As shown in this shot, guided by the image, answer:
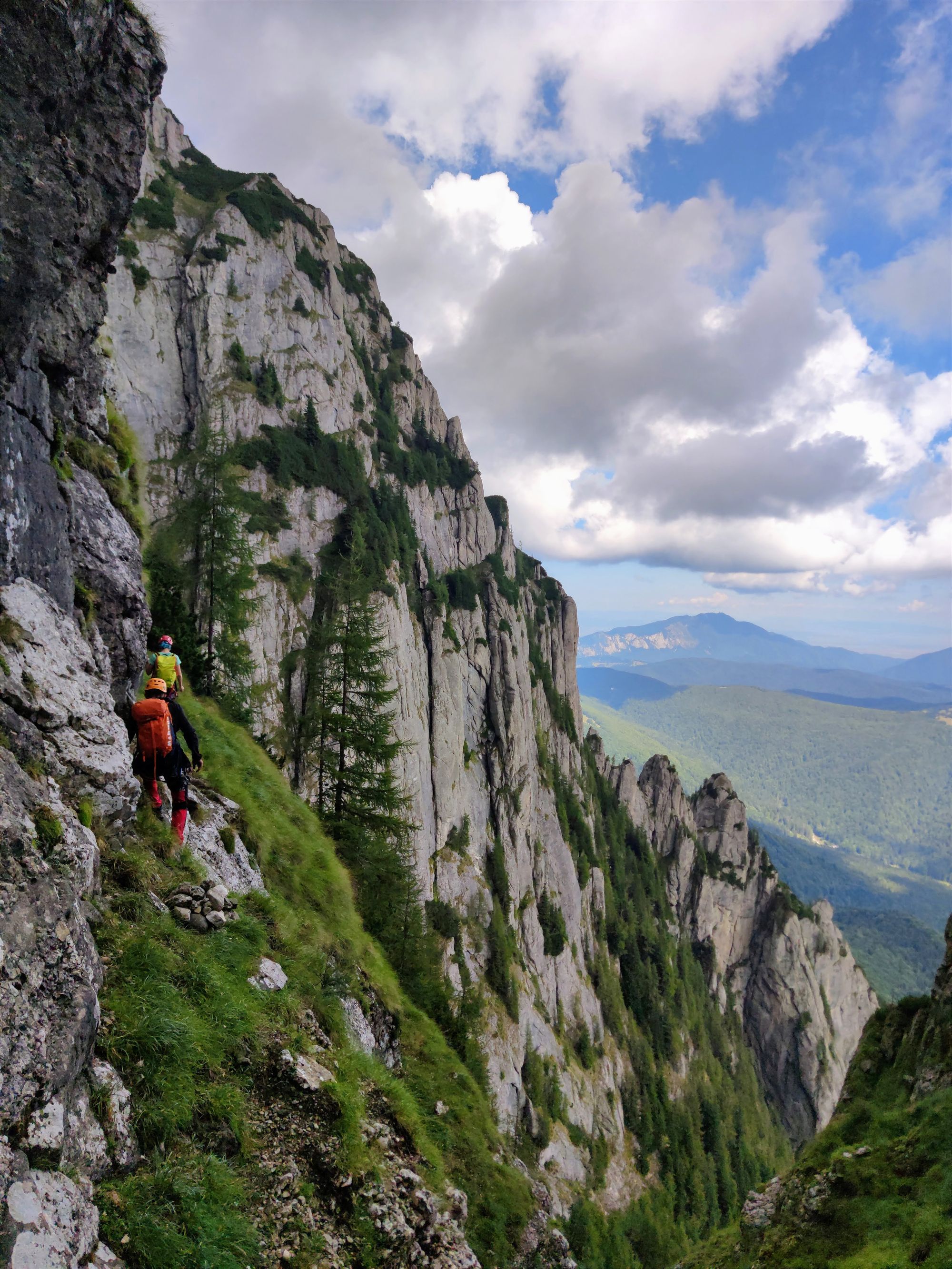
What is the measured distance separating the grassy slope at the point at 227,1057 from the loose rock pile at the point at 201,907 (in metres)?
0.24

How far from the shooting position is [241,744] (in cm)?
2302

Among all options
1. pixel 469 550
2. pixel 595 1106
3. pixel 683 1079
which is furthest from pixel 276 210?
pixel 683 1079

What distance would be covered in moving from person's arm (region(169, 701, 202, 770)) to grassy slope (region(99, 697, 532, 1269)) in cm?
203

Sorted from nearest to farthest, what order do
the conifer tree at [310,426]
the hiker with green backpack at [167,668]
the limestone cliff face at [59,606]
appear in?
1. the limestone cliff face at [59,606]
2. the hiker with green backpack at [167,668]
3. the conifer tree at [310,426]

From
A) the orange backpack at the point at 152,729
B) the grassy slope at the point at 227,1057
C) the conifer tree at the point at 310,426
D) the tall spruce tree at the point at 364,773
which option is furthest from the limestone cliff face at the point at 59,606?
the conifer tree at the point at 310,426

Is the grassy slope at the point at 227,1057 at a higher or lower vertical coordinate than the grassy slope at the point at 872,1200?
higher

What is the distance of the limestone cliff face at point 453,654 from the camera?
6341 centimetres

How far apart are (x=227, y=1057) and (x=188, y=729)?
23.5ft

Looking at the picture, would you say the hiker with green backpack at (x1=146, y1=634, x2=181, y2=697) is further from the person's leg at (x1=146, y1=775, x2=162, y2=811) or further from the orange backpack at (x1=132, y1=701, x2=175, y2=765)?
the person's leg at (x1=146, y1=775, x2=162, y2=811)

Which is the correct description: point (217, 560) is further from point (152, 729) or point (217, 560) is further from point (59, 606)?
point (152, 729)

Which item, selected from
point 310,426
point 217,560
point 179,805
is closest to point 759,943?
point 310,426

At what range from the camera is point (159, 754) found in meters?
12.0

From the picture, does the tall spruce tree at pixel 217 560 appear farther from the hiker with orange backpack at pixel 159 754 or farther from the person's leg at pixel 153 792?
the person's leg at pixel 153 792

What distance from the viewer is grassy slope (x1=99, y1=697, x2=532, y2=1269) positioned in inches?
241
